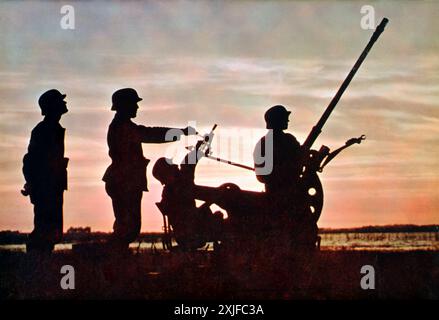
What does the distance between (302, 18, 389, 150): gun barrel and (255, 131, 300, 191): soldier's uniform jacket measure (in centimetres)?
45

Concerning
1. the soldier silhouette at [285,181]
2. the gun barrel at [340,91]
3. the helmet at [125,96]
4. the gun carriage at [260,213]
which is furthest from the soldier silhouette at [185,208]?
the gun barrel at [340,91]

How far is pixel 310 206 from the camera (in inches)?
546

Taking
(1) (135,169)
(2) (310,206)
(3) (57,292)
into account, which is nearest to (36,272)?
(3) (57,292)

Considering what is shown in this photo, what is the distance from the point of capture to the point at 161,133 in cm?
1342

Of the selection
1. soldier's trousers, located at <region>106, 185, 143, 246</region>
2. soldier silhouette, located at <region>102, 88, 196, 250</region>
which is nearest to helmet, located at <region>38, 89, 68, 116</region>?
soldier silhouette, located at <region>102, 88, 196, 250</region>

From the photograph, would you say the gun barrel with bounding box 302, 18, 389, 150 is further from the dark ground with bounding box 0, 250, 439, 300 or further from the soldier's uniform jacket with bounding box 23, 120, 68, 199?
the soldier's uniform jacket with bounding box 23, 120, 68, 199

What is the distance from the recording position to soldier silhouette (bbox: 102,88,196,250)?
43.4ft

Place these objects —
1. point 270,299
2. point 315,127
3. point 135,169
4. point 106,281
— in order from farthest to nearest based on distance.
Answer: point 315,127 → point 135,169 → point 106,281 → point 270,299

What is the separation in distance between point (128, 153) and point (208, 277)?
8.32 ft

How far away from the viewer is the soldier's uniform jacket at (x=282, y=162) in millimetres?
13797

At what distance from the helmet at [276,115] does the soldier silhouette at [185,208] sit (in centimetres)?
137

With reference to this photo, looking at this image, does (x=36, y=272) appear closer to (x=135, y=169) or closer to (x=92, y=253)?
(x=92, y=253)

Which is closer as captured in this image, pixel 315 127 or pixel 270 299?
pixel 270 299

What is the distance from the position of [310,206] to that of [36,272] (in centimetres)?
485
